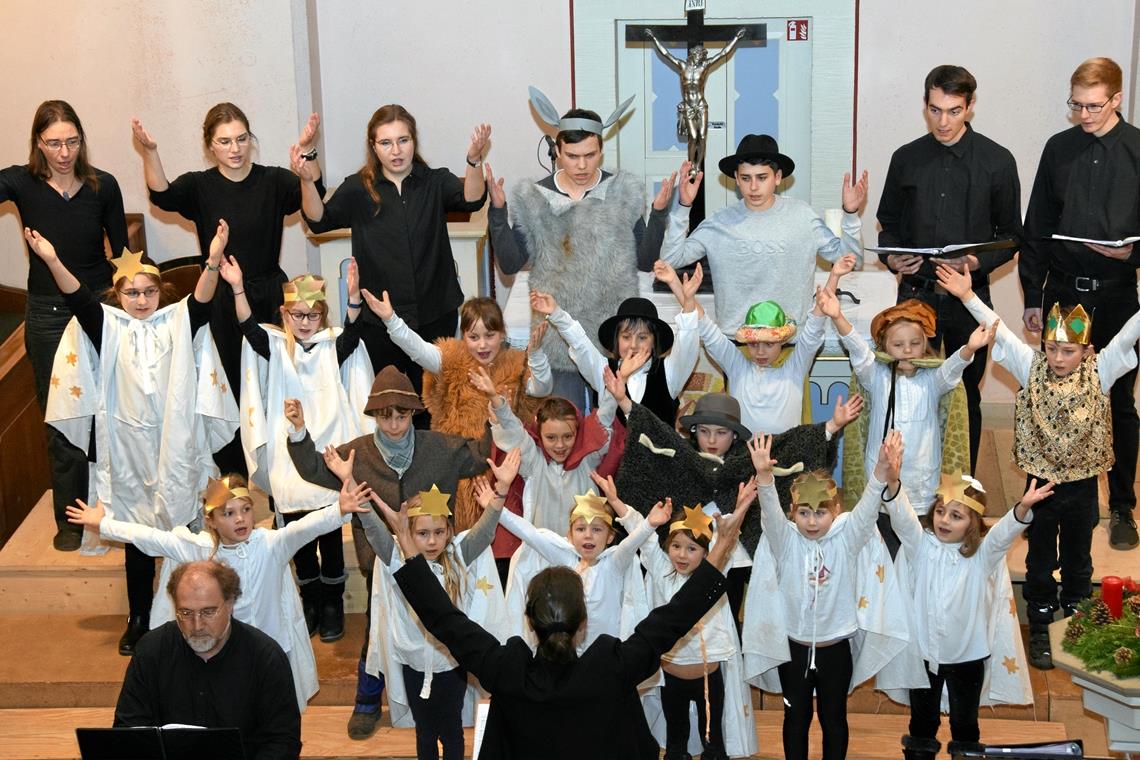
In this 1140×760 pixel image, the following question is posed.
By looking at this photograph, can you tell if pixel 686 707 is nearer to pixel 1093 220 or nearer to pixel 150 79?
pixel 1093 220

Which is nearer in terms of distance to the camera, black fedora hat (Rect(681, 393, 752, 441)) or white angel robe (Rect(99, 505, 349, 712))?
white angel robe (Rect(99, 505, 349, 712))

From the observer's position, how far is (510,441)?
578 cm

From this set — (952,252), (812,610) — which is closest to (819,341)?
(952,252)

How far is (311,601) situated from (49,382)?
152 centimetres

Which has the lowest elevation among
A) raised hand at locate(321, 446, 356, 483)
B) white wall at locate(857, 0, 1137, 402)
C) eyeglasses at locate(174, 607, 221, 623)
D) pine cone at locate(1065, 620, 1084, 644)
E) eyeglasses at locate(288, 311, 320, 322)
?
pine cone at locate(1065, 620, 1084, 644)

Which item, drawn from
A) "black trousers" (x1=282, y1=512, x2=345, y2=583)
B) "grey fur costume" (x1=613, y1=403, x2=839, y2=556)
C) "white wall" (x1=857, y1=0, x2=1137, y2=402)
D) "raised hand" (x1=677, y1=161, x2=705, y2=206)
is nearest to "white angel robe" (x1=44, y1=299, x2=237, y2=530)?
"black trousers" (x1=282, y1=512, x2=345, y2=583)

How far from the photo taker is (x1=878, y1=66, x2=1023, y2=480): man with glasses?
6281 mm

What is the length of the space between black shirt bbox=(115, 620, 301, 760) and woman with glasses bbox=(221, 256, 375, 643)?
1317mm

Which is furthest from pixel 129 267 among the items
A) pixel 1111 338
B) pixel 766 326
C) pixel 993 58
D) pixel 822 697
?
pixel 993 58

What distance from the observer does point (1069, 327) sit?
5.73m

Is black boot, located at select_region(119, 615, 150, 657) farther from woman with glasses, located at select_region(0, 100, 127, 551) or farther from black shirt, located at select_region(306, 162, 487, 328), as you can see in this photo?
black shirt, located at select_region(306, 162, 487, 328)

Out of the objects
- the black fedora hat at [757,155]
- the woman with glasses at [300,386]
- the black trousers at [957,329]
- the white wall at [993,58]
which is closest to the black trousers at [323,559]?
the woman with glasses at [300,386]

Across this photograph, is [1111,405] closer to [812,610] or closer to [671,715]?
[812,610]

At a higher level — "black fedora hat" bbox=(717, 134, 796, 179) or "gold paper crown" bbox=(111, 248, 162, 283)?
"black fedora hat" bbox=(717, 134, 796, 179)
